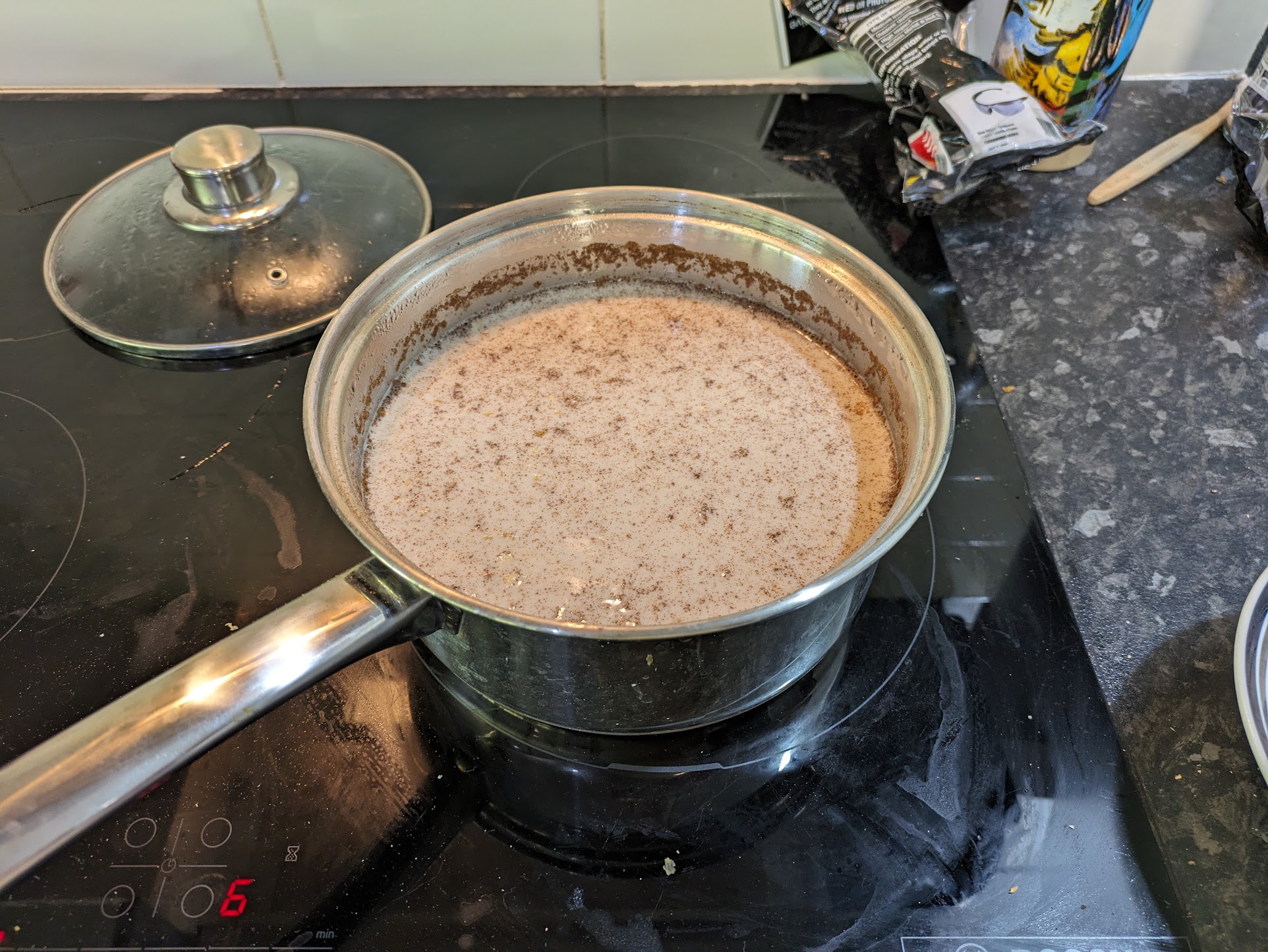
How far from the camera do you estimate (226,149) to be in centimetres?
92

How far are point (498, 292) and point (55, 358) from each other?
463 millimetres

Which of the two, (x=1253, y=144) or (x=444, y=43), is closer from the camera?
(x=1253, y=144)

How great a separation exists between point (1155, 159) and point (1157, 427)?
1.40 ft

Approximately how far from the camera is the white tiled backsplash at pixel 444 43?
1124 millimetres

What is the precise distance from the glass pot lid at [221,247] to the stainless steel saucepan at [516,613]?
0.18m

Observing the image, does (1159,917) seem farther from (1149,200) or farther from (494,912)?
(1149,200)

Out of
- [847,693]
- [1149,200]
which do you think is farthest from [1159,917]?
[1149,200]

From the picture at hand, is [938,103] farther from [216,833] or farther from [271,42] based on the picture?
[216,833]

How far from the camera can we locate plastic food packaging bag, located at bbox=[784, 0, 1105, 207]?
947mm

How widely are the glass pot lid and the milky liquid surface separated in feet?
0.61

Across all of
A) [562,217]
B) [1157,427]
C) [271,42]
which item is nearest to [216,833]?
[562,217]

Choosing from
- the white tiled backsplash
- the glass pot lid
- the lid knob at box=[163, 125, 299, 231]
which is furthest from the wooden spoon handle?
the lid knob at box=[163, 125, 299, 231]

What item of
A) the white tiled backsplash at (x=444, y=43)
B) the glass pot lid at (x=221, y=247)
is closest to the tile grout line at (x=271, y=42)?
the white tiled backsplash at (x=444, y=43)

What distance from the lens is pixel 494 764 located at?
2.13 feet
